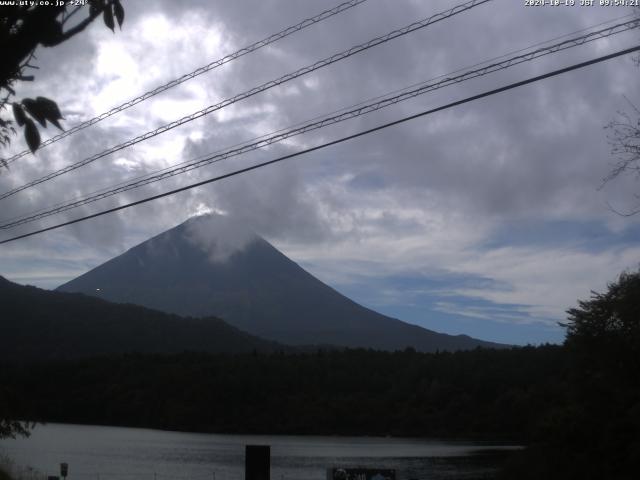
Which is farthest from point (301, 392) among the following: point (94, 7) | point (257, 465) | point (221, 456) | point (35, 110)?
point (35, 110)

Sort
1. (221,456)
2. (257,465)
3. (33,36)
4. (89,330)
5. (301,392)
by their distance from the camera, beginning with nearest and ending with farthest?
(33,36) < (257,465) < (221,456) < (301,392) < (89,330)

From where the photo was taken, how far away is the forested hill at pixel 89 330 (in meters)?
118

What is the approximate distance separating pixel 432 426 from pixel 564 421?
6902cm

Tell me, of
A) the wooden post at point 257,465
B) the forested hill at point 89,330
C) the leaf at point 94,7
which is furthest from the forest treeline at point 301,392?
the leaf at point 94,7

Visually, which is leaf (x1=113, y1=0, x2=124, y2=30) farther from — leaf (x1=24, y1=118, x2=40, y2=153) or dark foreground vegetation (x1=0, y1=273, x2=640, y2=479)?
dark foreground vegetation (x1=0, y1=273, x2=640, y2=479)

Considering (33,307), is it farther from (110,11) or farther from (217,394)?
(110,11)

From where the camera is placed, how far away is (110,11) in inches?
171

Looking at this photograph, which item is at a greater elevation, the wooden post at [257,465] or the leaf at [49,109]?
the leaf at [49,109]

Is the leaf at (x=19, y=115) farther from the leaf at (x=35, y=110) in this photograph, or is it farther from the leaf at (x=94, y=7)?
the leaf at (x=94, y=7)

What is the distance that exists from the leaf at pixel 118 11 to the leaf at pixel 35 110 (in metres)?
0.66

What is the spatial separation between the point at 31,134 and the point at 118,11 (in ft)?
2.77

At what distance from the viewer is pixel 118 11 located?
4.35 metres

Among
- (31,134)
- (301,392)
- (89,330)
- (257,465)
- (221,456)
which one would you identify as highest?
(89,330)

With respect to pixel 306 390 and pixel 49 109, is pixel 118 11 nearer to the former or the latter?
pixel 49 109
